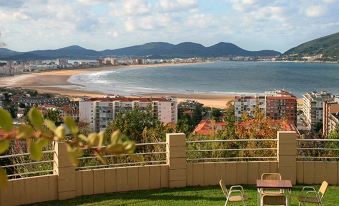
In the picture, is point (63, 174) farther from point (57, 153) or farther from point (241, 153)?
point (241, 153)

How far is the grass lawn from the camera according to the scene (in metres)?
9.31

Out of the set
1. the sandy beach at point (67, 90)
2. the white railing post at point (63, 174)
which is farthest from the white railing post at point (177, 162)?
the sandy beach at point (67, 90)

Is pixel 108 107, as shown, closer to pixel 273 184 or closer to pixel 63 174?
pixel 63 174

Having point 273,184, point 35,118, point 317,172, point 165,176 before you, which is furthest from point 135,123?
point 35,118

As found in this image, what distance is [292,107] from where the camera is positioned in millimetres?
52406

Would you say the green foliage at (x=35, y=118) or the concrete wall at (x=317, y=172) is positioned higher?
the green foliage at (x=35, y=118)

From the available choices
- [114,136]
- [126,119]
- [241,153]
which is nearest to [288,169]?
[241,153]

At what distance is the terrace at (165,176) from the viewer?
9.48 metres

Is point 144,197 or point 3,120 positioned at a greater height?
point 3,120

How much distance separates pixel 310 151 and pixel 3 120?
40.1 ft

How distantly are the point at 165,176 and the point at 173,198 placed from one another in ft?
2.94

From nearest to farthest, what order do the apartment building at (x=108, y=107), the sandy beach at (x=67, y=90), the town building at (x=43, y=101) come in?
1. the apartment building at (x=108, y=107)
2. the town building at (x=43, y=101)
3. the sandy beach at (x=67, y=90)

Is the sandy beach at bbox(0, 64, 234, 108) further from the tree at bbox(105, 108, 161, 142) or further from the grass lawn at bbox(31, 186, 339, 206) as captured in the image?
the grass lawn at bbox(31, 186, 339, 206)

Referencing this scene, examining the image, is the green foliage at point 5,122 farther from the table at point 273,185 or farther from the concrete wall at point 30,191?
the concrete wall at point 30,191
